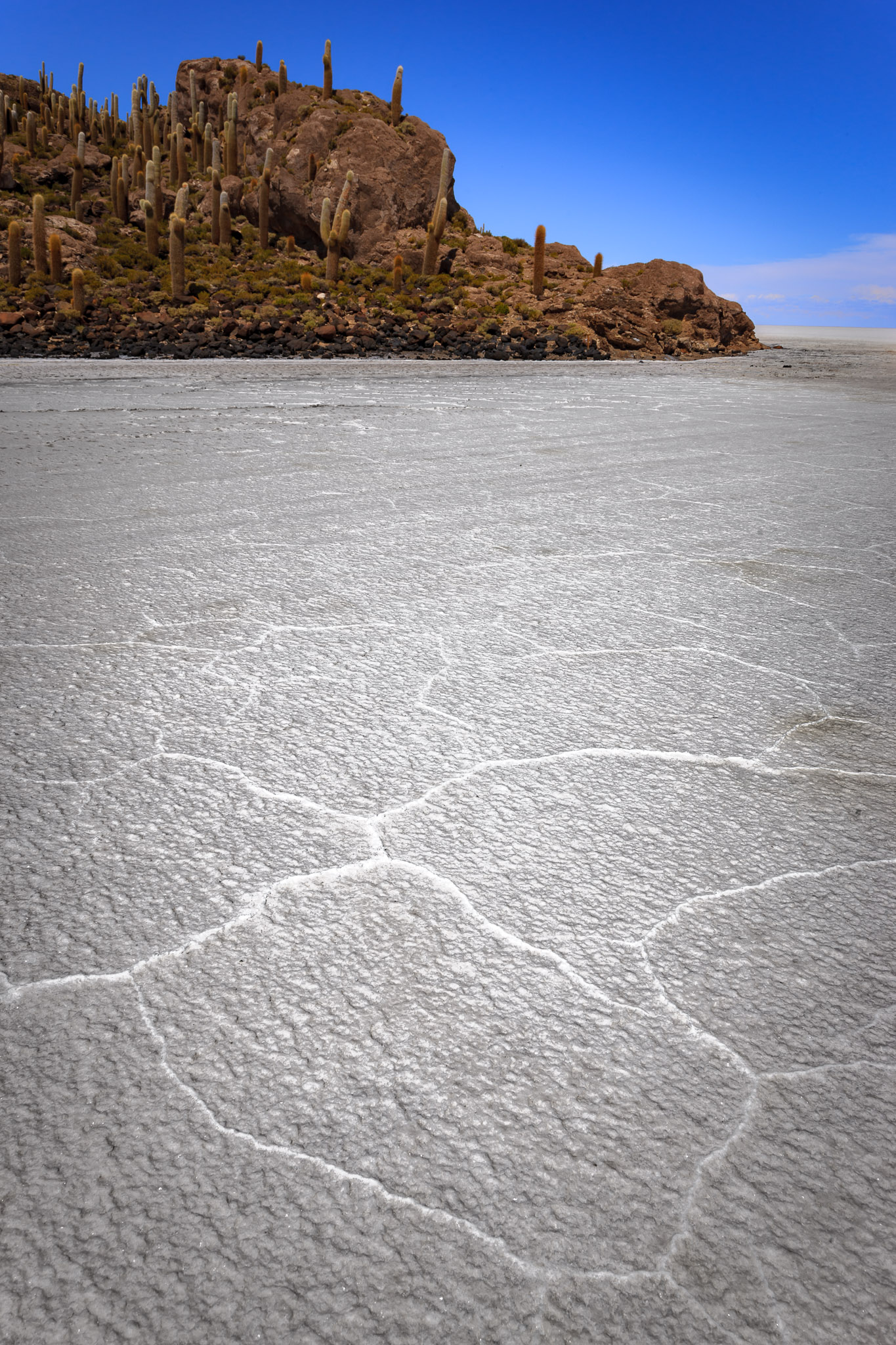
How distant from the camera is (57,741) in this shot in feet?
A: 6.06

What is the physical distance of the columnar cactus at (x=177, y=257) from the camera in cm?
1872

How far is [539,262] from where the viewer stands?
71.1 ft

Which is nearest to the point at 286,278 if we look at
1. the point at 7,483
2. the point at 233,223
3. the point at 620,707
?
the point at 233,223

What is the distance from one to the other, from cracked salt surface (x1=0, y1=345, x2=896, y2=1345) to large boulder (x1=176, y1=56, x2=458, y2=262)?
25.9 m

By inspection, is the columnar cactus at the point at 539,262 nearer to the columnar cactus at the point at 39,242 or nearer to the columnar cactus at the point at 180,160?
the columnar cactus at the point at 39,242

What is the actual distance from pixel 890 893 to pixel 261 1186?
3.54 feet

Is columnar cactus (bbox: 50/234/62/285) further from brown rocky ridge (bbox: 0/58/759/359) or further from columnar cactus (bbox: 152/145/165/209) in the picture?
columnar cactus (bbox: 152/145/165/209)

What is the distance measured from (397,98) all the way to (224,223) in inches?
387

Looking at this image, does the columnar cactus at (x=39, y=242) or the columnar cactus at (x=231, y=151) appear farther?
the columnar cactus at (x=231, y=151)

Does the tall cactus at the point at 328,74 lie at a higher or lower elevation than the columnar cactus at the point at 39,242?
higher

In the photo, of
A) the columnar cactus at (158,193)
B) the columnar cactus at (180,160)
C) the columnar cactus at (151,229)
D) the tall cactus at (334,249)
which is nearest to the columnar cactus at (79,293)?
the columnar cactus at (151,229)

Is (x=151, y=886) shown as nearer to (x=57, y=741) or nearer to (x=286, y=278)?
(x=57, y=741)

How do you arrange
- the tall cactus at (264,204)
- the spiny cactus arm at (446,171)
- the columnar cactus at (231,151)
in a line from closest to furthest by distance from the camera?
the tall cactus at (264,204)
the spiny cactus arm at (446,171)
the columnar cactus at (231,151)

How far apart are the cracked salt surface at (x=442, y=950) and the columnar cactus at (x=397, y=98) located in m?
31.8
